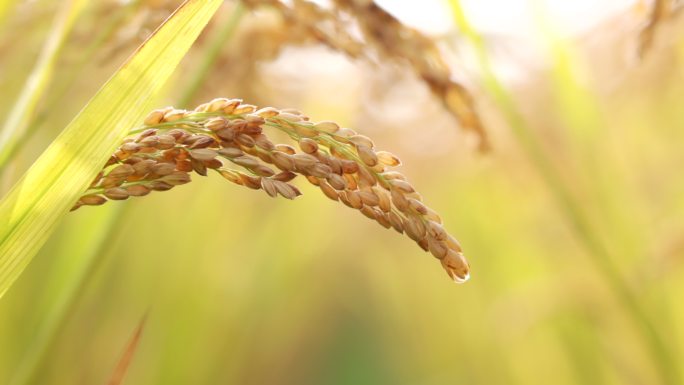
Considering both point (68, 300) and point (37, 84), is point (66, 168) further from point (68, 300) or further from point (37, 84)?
point (68, 300)

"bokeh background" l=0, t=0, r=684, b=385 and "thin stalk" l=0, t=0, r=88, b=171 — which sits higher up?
"bokeh background" l=0, t=0, r=684, b=385

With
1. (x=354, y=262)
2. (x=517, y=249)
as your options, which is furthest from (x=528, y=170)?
(x=354, y=262)

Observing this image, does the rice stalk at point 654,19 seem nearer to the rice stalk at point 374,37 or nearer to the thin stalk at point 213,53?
the rice stalk at point 374,37

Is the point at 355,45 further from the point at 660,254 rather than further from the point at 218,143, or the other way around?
the point at 660,254

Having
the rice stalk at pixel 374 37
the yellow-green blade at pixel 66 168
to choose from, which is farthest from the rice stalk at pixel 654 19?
the yellow-green blade at pixel 66 168

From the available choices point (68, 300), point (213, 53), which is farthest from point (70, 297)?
point (213, 53)

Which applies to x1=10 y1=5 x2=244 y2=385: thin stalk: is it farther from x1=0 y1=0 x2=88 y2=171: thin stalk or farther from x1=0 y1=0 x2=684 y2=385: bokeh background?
x1=0 y1=0 x2=88 y2=171: thin stalk

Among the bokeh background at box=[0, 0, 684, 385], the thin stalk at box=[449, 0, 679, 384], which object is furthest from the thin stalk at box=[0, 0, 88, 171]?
the thin stalk at box=[449, 0, 679, 384]
